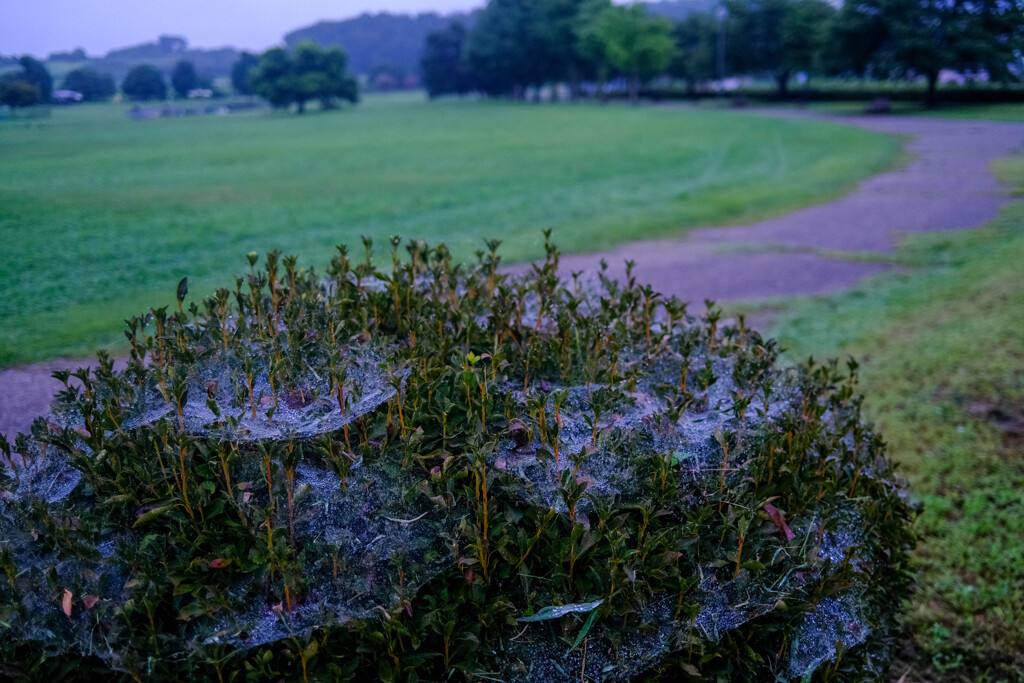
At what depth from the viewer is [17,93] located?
3.73m

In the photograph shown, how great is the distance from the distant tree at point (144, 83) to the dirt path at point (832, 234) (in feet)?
10.2

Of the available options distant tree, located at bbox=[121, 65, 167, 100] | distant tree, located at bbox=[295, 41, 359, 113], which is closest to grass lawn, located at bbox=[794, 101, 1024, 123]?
distant tree, located at bbox=[295, 41, 359, 113]

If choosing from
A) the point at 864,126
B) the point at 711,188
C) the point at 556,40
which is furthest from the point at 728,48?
the point at 711,188

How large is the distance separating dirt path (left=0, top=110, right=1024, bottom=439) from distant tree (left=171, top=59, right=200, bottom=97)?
2.95 meters

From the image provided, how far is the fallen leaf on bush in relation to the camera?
2.07 metres

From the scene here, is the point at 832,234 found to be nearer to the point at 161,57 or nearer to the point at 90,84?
the point at 161,57

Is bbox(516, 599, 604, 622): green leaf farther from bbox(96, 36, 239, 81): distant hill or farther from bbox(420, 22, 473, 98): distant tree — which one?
bbox(420, 22, 473, 98): distant tree

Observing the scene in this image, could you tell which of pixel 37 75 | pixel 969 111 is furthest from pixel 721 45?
pixel 37 75

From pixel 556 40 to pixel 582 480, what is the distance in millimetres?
57866

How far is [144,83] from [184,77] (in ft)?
0.73

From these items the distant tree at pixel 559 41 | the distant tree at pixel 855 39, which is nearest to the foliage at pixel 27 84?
the distant tree at pixel 855 39

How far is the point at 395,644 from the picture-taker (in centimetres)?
171

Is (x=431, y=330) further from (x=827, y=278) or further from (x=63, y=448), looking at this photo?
(x=827, y=278)

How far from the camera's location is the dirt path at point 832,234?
759 centimetres
